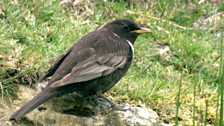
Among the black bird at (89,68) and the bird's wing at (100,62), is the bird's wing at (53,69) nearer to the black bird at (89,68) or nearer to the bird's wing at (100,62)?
the black bird at (89,68)

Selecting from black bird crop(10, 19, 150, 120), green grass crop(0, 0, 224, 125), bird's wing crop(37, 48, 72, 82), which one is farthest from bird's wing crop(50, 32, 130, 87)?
green grass crop(0, 0, 224, 125)

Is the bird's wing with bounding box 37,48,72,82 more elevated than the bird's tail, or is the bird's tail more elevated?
the bird's wing with bounding box 37,48,72,82

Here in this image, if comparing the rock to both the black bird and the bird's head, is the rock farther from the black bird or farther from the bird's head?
the bird's head

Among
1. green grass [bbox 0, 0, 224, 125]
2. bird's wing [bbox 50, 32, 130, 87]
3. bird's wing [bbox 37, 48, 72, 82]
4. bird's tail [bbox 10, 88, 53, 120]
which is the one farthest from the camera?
green grass [bbox 0, 0, 224, 125]

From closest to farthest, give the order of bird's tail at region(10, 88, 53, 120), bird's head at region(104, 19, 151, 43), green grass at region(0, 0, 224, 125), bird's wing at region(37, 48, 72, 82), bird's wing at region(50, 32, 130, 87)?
bird's tail at region(10, 88, 53, 120), bird's wing at region(50, 32, 130, 87), bird's wing at region(37, 48, 72, 82), green grass at region(0, 0, 224, 125), bird's head at region(104, 19, 151, 43)

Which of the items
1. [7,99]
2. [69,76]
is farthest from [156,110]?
[7,99]

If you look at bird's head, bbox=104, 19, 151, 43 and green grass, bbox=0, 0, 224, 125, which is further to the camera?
bird's head, bbox=104, 19, 151, 43
